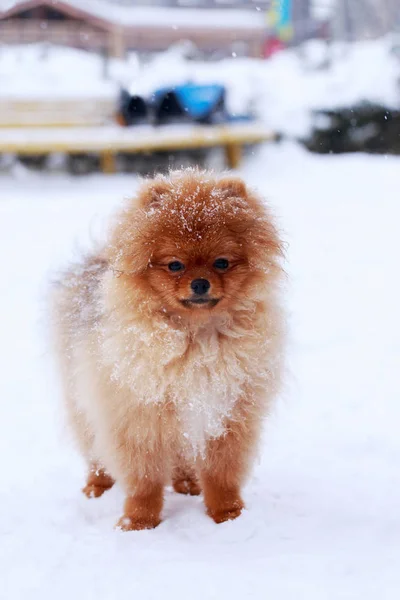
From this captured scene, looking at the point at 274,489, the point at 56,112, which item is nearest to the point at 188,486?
the point at 274,489

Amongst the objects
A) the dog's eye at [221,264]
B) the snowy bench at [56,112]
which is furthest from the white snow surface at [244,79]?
the dog's eye at [221,264]

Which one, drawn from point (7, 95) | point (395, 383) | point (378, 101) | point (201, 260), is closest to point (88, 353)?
point (201, 260)

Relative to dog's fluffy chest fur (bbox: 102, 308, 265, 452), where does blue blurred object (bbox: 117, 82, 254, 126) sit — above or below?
above

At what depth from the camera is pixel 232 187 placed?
8.40 ft

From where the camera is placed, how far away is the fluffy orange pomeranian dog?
7.95ft

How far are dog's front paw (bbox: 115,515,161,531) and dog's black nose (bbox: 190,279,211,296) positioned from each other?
0.98 meters

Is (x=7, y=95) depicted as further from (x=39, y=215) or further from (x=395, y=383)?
(x=395, y=383)

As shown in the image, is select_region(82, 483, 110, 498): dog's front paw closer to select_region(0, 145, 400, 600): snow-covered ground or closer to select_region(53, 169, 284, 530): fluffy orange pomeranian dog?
select_region(0, 145, 400, 600): snow-covered ground

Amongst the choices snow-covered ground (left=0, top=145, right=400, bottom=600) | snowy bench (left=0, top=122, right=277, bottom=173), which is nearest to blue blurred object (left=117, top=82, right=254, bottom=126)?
snowy bench (left=0, top=122, right=277, bottom=173)

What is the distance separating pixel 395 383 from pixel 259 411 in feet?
6.05

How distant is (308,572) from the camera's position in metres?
2.26

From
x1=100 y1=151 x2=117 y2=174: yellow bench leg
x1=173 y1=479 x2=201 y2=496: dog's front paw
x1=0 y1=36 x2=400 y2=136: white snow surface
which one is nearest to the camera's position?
x1=173 y1=479 x2=201 y2=496: dog's front paw

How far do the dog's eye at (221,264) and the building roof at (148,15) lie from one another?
8.23m

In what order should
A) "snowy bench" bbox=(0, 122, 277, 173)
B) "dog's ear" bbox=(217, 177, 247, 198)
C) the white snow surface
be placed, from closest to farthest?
"dog's ear" bbox=(217, 177, 247, 198) < "snowy bench" bbox=(0, 122, 277, 173) < the white snow surface
